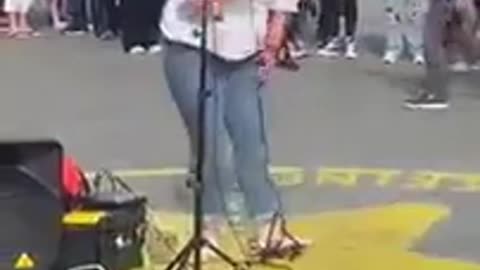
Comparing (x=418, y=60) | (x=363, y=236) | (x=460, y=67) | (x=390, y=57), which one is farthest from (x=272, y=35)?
(x=390, y=57)

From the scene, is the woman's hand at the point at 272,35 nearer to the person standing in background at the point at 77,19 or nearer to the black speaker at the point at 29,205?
the black speaker at the point at 29,205

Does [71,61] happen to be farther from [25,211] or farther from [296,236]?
[25,211]

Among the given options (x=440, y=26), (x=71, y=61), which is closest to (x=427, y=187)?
(x=440, y=26)

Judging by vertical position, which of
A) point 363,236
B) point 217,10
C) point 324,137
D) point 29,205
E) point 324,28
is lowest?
point 324,28

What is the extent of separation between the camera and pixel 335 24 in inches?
575

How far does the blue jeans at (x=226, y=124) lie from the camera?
6.05 m

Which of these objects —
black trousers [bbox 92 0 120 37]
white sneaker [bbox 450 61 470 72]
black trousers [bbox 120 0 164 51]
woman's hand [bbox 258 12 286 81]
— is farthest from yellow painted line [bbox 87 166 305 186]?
black trousers [bbox 92 0 120 37]

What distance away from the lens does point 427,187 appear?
303 inches

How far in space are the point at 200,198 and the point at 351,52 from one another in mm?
8665

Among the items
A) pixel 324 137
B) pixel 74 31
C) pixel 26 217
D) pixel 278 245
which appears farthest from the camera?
pixel 74 31

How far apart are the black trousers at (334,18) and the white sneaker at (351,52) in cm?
18

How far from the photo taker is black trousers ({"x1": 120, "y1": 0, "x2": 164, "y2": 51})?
14508 mm

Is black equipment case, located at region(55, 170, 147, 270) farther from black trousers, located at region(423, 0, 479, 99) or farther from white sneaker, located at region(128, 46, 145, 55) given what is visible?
white sneaker, located at region(128, 46, 145, 55)

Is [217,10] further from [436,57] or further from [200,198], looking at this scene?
[436,57]
